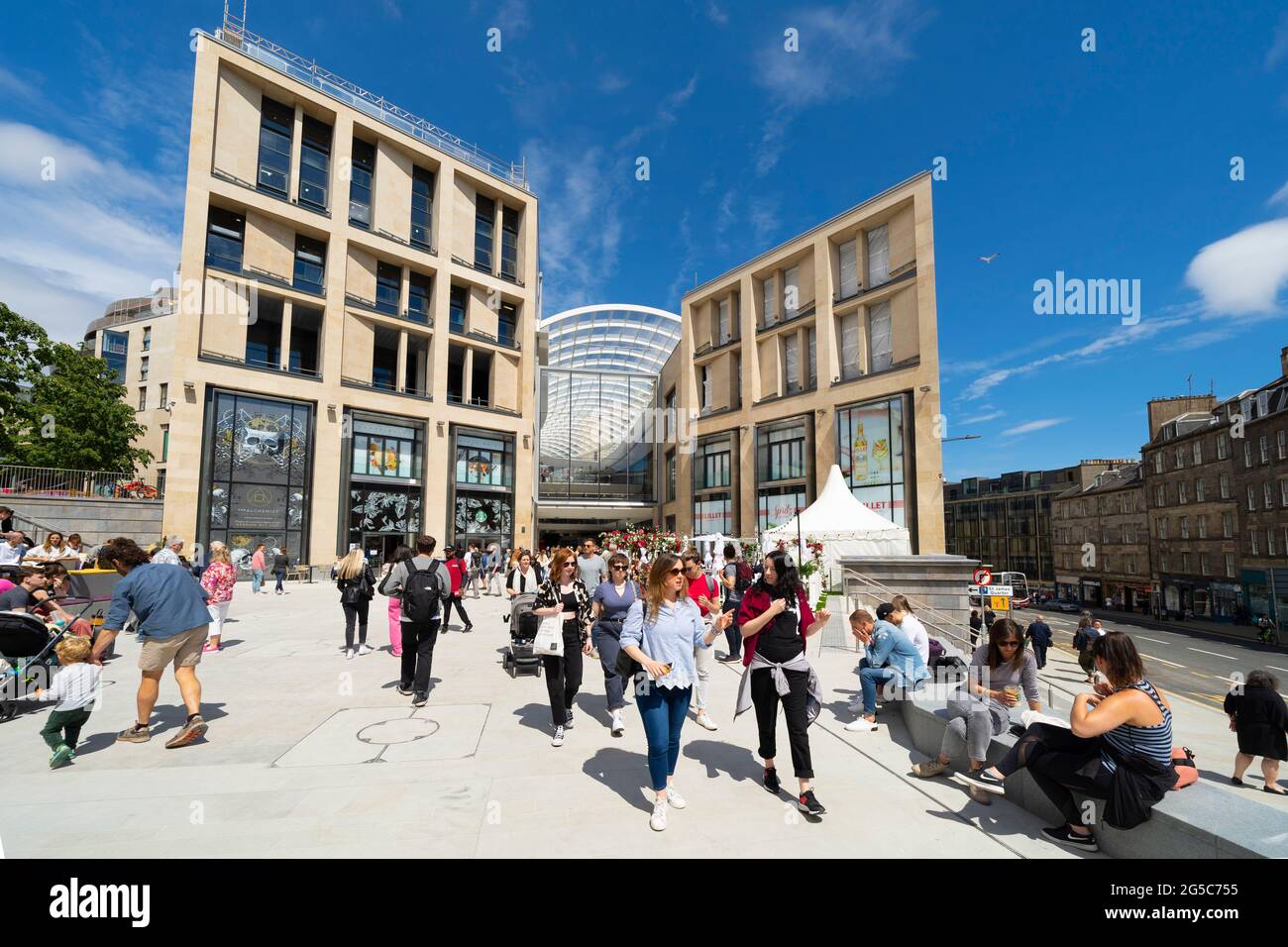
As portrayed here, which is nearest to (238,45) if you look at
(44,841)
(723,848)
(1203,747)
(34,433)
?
(34,433)

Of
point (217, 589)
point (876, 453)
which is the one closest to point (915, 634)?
point (217, 589)

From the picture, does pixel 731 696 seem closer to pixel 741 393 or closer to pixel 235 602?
pixel 235 602

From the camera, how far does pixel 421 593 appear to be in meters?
6.60

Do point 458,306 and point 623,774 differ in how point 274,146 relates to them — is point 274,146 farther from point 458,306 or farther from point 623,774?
point 623,774

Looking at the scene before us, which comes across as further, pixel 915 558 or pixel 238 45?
pixel 238 45

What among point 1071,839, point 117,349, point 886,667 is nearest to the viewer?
point 1071,839

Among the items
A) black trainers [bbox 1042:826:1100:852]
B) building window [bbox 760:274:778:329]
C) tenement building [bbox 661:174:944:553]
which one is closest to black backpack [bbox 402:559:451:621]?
black trainers [bbox 1042:826:1100:852]

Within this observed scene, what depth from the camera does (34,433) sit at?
85.5 feet

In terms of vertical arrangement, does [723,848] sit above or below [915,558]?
below

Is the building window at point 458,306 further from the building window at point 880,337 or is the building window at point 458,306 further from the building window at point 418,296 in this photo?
the building window at point 880,337

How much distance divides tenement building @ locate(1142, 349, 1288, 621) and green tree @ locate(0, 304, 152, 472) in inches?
2398

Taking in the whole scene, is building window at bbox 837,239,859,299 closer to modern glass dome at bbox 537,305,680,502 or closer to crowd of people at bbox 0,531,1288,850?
modern glass dome at bbox 537,305,680,502

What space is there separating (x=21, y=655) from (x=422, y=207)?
103 feet
